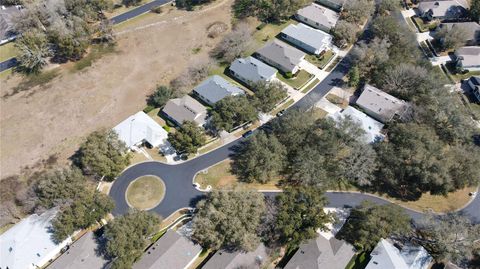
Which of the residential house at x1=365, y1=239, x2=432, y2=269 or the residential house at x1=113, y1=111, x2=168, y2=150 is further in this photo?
the residential house at x1=113, y1=111, x2=168, y2=150

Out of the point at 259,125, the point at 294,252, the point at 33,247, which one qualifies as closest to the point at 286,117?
the point at 259,125

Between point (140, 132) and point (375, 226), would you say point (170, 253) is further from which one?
point (375, 226)

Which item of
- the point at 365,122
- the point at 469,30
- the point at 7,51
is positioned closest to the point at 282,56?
the point at 365,122

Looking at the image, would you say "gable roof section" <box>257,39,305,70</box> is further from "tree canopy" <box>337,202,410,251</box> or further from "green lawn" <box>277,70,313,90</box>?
"tree canopy" <box>337,202,410,251</box>

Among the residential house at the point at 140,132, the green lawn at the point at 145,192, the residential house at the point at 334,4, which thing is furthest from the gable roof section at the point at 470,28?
the green lawn at the point at 145,192

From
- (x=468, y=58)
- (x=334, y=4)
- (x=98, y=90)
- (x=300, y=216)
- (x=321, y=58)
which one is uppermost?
(x=334, y=4)

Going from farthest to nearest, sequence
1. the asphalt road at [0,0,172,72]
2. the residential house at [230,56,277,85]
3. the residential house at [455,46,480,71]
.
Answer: the asphalt road at [0,0,172,72], the residential house at [455,46,480,71], the residential house at [230,56,277,85]

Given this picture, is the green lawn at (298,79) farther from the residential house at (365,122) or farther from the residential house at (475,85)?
the residential house at (475,85)

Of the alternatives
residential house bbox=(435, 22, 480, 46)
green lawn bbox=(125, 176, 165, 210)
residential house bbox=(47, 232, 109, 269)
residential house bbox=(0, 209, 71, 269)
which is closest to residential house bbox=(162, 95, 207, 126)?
green lawn bbox=(125, 176, 165, 210)

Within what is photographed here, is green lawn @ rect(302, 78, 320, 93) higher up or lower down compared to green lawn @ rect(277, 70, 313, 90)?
lower down
